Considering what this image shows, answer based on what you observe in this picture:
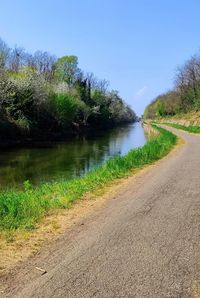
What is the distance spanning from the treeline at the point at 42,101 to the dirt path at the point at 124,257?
3887 cm

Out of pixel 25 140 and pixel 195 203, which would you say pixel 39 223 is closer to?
pixel 195 203

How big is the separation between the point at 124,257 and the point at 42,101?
55.0m

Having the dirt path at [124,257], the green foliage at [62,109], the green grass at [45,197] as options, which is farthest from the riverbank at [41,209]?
the green foliage at [62,109]

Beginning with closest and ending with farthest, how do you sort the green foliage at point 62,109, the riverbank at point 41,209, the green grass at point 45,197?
the riverbank at point 41,209 < the green grass at point 45,197 < the green foliage at point 62,109

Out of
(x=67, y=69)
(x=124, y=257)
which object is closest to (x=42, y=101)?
(x=67, y=69)

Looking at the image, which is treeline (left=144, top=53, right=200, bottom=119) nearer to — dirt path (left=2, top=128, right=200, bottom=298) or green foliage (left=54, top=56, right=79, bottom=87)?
green foliage (left=54, top=56, right=79, bottom=87)

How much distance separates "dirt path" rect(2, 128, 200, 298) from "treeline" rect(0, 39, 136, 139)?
128 feet

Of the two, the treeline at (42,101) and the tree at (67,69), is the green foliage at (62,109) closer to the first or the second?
the treeline at (42,101)

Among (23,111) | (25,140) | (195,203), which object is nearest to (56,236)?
(195,203)

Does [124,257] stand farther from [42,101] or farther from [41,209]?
[42,101]

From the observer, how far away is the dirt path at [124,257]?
238 inches

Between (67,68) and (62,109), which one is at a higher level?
(67,68)

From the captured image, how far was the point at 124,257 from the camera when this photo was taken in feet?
24.1

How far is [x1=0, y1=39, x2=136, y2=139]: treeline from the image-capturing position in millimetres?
51125
